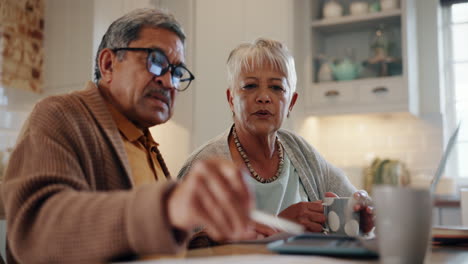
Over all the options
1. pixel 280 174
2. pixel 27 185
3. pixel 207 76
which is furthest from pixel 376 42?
pixel 27 185

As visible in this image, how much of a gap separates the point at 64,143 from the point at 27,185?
0.13 meters

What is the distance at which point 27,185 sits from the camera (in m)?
0.85

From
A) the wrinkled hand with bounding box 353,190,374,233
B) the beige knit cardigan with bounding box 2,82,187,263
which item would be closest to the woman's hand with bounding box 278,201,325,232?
the wrinkled hand with bounding box 353,190,374,233

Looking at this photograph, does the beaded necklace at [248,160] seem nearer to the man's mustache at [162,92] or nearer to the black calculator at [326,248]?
the man's mustache at [162,92]

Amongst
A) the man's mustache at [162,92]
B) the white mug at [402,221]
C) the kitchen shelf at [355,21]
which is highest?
the kitchen shelf at [355,21]

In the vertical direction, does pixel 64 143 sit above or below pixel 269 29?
below

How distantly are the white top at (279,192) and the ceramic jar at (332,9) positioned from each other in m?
2.32

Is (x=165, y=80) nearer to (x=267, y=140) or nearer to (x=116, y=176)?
(x=116, y=176)

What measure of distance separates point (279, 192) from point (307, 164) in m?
0.21

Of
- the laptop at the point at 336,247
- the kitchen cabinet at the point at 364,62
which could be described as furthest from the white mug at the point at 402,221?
the kitchen cabinet at the point at 364,62

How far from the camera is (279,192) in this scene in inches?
70.0

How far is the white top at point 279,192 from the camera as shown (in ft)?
5.71

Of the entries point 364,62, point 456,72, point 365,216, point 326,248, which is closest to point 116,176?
point 326,248

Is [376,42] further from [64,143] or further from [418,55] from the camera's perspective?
[64,143]
